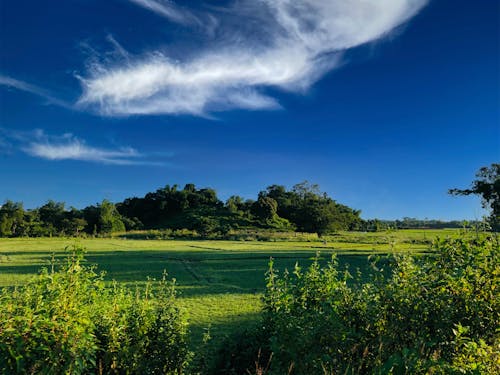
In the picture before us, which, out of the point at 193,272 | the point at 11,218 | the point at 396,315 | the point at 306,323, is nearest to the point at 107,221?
the point at 11,218

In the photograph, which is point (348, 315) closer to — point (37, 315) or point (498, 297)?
point (498, 297)

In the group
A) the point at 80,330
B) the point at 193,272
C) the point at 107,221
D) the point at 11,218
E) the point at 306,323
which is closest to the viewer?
the point at 80,330

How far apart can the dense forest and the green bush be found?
1938 inches

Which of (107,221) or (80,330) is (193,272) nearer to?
(80,330)

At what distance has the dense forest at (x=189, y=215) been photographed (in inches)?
2475

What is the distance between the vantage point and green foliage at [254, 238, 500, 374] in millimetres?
3803

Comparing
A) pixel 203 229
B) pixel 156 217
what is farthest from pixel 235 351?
pixel 156 217

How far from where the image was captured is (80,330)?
3465 mm

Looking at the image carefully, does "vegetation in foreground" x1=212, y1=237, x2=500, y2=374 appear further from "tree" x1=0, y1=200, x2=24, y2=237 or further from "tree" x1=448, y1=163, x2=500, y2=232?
"tree" x1=0, y1=200, x2=24, y2=237

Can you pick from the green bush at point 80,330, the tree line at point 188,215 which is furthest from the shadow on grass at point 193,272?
the tree line at point 188,215

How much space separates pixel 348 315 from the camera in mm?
4223

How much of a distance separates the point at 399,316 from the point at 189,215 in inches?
3101

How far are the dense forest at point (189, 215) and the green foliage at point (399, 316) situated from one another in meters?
48.0

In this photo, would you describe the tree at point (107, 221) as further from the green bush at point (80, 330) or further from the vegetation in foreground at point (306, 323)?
the vegetation in foreground at point (306, 323)
